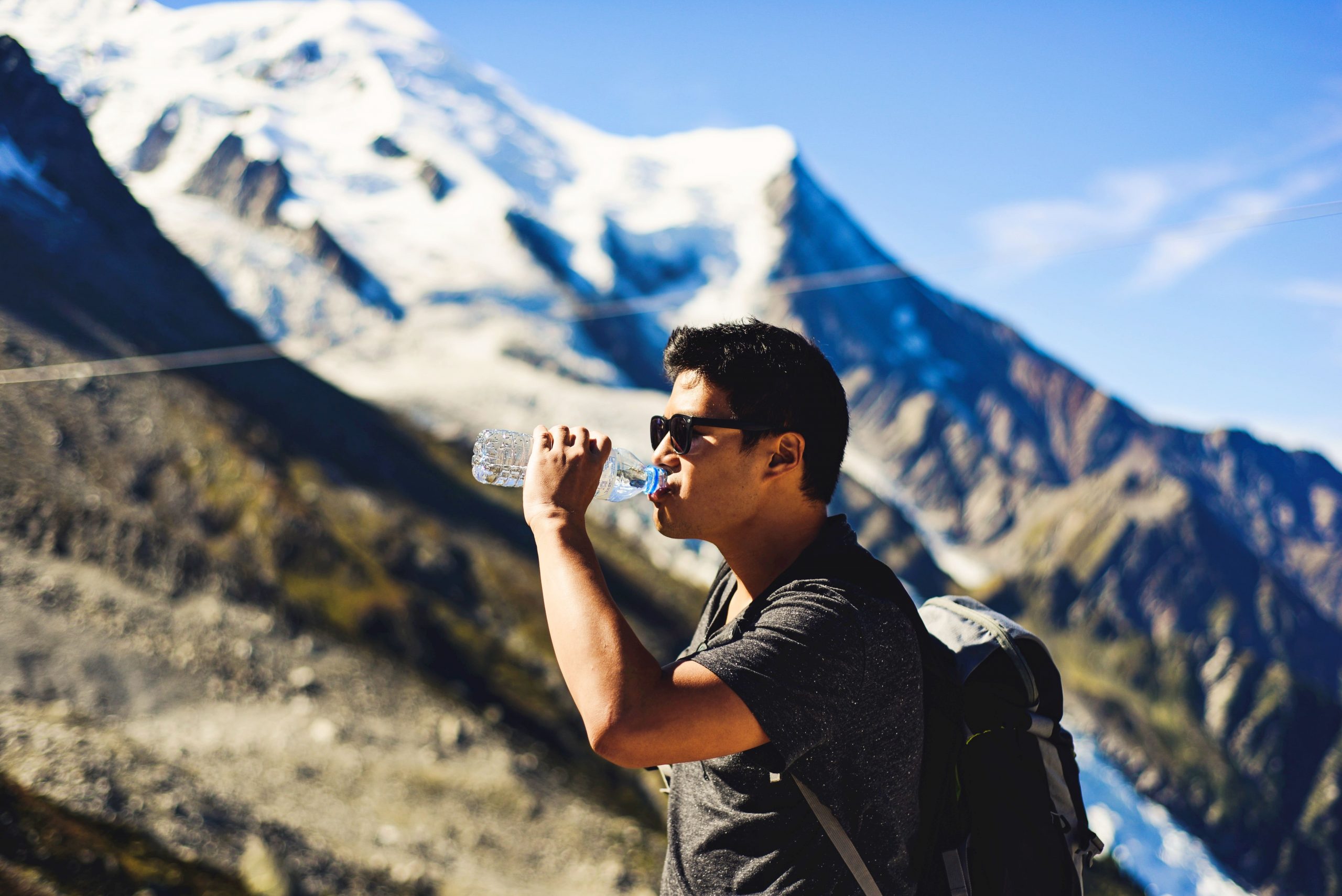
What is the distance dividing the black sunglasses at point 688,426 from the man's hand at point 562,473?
0.63 feet

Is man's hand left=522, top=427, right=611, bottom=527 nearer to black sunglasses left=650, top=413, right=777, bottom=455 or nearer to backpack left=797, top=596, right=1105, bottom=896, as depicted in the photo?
black sunglasses left=650, top=413, right=777, bottom=455

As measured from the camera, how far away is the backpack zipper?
248 cm

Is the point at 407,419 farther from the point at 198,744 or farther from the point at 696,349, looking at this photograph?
the point at 696,349

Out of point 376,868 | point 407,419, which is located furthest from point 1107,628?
point 376,868

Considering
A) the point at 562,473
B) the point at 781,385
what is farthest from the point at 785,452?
the point at 562,473

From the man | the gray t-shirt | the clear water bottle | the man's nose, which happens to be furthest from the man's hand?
the clear water bottle

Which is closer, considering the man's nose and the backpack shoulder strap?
the backpack shoulder strap

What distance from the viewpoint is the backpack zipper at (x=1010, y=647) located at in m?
2.48

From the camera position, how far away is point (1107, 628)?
17950 centimetres

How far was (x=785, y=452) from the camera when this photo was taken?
7.75 feet

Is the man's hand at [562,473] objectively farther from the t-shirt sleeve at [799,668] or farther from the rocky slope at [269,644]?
the rocky slope at [269,644]

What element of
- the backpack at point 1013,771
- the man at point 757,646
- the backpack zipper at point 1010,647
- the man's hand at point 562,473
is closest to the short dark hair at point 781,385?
the man at point 757,646

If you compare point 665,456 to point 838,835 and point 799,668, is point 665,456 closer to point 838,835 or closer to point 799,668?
point 799,668

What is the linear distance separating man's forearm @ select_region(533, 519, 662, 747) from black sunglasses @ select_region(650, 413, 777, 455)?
0.41 m
